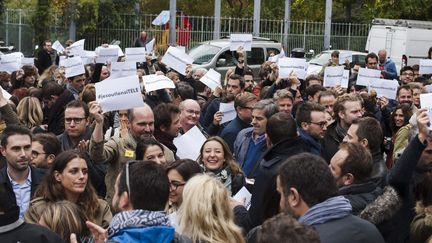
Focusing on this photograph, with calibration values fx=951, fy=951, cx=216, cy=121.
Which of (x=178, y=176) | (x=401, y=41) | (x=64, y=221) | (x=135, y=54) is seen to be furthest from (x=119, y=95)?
(x=401, y=41)

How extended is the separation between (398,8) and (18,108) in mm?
33116

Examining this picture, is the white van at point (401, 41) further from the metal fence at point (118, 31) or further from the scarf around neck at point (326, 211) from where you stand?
the scarf around neck at point (326, 211)

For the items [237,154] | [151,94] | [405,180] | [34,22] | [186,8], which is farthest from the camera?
[186,8]

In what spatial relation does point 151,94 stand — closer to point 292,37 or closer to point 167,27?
point 167,27

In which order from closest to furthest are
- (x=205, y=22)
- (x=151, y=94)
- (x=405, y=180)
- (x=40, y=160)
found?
1. (x=405, y=180)
2. (x=40, y=160)
3. (x=151, y=94)
4. (x=205, y=22)

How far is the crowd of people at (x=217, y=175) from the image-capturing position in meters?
5.15

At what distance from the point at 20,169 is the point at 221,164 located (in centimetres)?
166

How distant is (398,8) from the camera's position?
41875 millimetres

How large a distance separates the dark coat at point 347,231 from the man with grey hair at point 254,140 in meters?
3.75

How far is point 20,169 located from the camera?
741cm

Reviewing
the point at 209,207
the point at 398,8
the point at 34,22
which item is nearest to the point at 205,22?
the point at 34,22

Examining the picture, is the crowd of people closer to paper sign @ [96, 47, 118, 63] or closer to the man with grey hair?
the man with grey hair

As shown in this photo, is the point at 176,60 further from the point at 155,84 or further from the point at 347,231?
the point at 347,231

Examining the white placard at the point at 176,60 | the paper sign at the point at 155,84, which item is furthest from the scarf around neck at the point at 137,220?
the white placard at the point at 176,60
